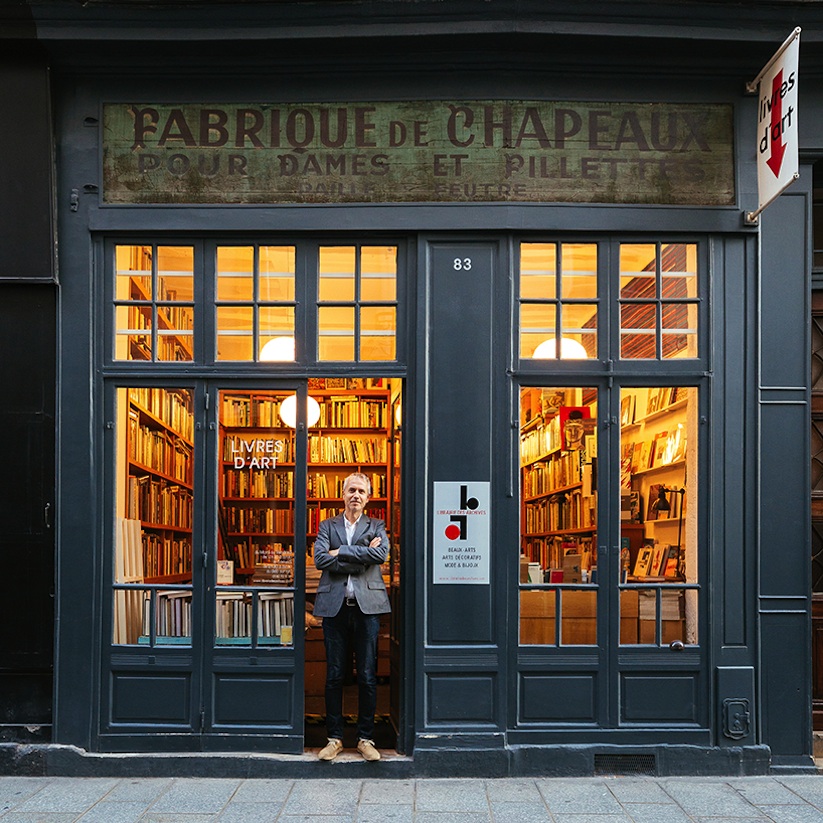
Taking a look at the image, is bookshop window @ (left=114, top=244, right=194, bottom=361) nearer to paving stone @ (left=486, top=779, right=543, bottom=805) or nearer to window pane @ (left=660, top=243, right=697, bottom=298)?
window pane @ (left=660, top=243, right=697, bottom=298)

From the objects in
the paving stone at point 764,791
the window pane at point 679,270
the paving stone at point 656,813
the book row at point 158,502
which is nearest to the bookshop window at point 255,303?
the book row at point 158,502

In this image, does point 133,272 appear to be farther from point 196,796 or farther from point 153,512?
point 196,796

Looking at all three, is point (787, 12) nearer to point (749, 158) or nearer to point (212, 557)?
point (749, 158)

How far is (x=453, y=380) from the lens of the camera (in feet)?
28.3

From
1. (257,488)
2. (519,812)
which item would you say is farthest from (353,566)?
(519,812)

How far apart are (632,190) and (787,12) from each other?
1.75 meters

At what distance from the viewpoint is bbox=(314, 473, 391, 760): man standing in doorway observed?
332 inches

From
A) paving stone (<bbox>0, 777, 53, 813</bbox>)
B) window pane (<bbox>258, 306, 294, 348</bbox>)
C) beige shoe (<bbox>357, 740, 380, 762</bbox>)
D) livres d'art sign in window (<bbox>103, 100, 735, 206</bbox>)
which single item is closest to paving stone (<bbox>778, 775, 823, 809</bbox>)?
beige shoe (<bbox>357, 740, 380, 762</bbox>)

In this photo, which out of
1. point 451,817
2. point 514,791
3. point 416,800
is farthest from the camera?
point 514,791

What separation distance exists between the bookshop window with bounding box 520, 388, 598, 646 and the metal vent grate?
0.90 meters

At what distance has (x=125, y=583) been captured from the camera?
868cm

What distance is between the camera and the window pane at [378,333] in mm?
8773

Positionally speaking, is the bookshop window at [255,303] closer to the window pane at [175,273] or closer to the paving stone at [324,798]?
the window pane at [175,273]

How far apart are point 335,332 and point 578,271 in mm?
2037
